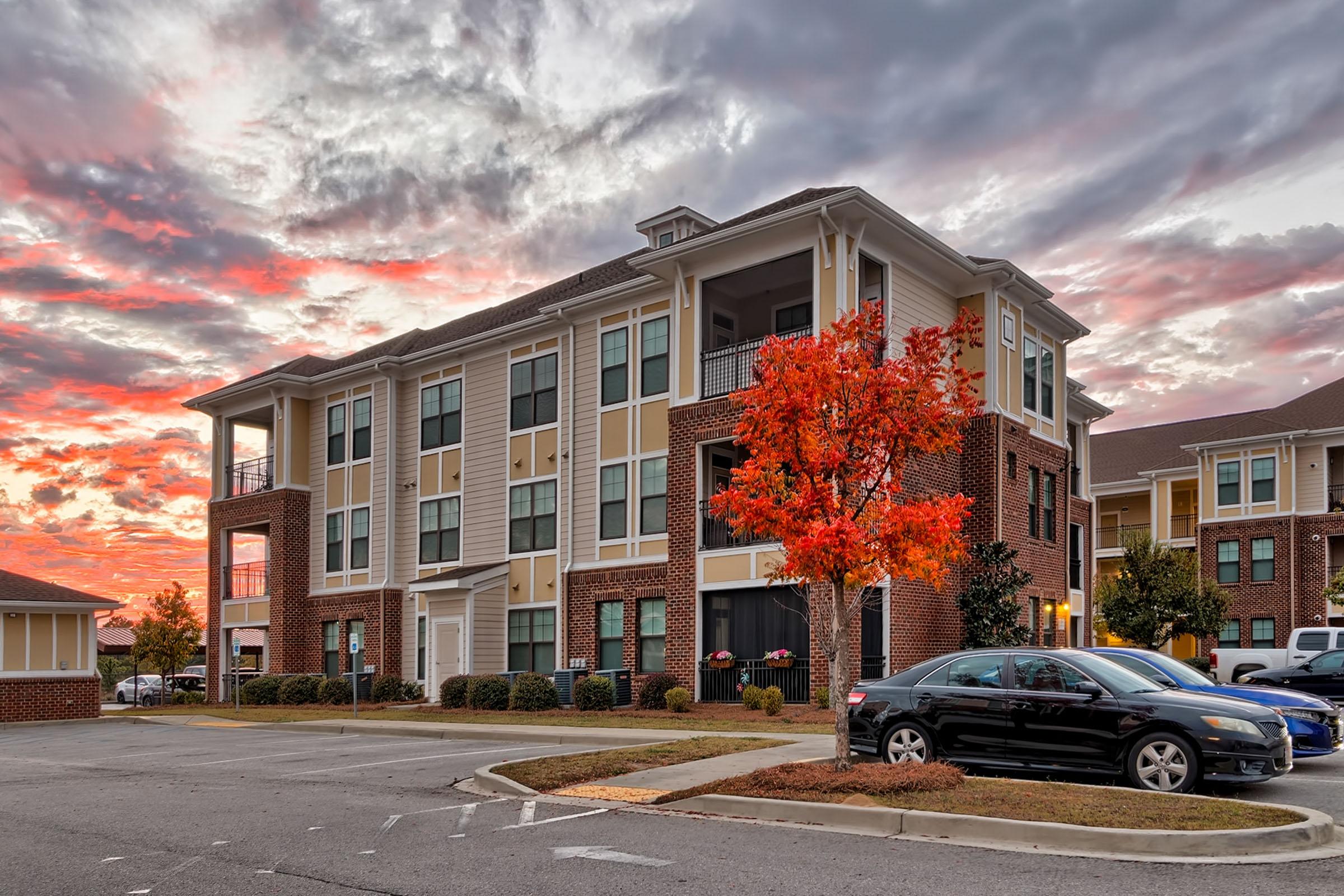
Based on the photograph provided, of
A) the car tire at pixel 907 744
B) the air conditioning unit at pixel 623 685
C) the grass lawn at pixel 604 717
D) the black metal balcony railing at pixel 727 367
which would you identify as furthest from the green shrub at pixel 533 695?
the car tire at pixel 907 744

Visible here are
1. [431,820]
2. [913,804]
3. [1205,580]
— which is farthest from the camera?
[1205,580]

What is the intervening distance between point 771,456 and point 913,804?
4358mm

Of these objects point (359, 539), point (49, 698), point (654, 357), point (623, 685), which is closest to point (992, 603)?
point (623, 685)

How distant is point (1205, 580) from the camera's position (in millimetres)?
41062

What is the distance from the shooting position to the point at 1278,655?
3444 centimetres

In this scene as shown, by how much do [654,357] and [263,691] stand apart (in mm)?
16209

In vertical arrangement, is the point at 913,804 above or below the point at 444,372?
below

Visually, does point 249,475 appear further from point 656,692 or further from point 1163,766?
point 1163,766

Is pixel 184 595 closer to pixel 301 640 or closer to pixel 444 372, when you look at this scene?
pixel 301 640

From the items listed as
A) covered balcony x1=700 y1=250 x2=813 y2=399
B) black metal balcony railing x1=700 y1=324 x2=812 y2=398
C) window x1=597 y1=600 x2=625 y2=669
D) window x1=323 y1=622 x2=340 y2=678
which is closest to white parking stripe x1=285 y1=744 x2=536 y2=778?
window x1=597 y1=600 x2=625 y2=669

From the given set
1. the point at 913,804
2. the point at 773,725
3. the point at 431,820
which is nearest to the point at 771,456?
the point at 913,804

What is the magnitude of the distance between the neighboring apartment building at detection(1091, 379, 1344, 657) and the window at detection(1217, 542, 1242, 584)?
31 millimetres

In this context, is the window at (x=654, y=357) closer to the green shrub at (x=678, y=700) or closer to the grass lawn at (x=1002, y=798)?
the green shrub at (x=678, y=700)

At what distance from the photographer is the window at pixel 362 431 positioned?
1453 inches
